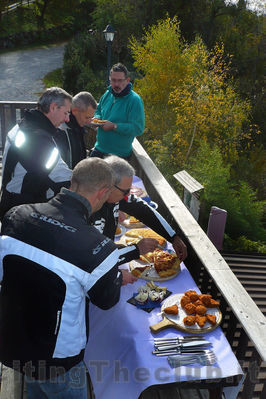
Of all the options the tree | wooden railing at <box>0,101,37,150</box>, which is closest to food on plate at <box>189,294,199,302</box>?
wooden railing at <box>0,101,37,150</box>

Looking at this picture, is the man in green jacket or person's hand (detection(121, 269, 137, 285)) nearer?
person's hand (detection(121, 269, 137, 285))

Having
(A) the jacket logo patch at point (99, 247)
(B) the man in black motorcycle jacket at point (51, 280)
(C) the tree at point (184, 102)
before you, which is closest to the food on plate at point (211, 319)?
(B) the man in black motorcycle jacket at point (51, 280)

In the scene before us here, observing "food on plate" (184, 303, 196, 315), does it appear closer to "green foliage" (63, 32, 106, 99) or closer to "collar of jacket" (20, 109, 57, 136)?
"collar of jacket" (20, 109, 57, 136)

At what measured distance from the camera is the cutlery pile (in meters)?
1.88

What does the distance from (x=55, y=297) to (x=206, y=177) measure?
754cm

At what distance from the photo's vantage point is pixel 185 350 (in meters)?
1.93

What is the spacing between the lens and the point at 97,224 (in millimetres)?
2660

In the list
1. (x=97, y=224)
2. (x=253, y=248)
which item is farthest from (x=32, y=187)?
(x=253, y=248)

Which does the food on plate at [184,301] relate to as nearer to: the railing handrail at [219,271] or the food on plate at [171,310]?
the food on plate at [171,310]

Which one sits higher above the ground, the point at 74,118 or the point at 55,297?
the point at 74,118

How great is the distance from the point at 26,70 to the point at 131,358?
24736 millimetres

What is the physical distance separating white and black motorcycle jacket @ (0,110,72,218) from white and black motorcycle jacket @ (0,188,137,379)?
91cm

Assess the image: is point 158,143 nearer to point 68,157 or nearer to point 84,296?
point 68,157

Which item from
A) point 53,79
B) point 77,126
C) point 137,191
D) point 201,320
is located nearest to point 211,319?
point 201,320
